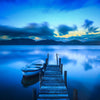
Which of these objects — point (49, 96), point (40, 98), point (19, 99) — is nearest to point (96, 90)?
point (49, 96)

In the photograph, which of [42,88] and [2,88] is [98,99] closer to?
[42,88]

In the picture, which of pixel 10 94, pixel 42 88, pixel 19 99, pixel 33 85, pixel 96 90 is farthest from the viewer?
pixel 33 85

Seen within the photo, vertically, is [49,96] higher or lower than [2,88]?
higher

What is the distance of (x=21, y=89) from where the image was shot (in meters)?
9.86

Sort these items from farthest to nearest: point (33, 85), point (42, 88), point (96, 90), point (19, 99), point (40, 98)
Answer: point (33, 85)
point (96, 90)
point (19, 99)
point (42, 88)
point (40, 98)

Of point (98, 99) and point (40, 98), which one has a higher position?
point (40, 98)

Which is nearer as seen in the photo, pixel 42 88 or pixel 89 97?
pixel 42 88

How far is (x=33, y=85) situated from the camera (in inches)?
421

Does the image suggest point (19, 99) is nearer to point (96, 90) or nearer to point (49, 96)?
point (49, 96)

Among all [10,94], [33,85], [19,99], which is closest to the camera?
[19,99]

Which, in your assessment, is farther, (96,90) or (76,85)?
(76,85)

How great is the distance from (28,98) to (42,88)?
2.61 meters

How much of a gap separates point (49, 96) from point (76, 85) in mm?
5839

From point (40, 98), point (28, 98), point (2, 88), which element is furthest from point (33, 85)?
point (40, 98)
